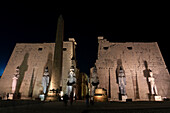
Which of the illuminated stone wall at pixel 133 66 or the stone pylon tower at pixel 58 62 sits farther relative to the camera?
the illuminated stone wall at pixel 133 66

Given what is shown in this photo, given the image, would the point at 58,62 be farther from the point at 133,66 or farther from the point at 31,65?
the point at 133,66

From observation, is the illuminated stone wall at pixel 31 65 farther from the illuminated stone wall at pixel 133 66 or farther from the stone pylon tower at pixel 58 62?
the stone pylon tower at pixel 58 62

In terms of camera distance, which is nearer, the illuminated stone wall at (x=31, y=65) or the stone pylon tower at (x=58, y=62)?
the stone pylon tower at (x=58, y=62)

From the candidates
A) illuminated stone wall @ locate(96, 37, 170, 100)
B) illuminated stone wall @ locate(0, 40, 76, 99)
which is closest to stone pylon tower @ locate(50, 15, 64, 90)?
illuminated stone wall @ locate(0, 40, 76, 99)

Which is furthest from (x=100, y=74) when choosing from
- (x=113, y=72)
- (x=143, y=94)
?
(x=143, y=94)

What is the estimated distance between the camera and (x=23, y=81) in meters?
16.7

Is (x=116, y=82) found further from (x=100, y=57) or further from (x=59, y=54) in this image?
(x=59, y=54)

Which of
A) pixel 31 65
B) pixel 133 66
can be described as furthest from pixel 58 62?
pixel 133 66

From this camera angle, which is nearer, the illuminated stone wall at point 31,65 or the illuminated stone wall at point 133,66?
the illuminated stone wall at point 133,66

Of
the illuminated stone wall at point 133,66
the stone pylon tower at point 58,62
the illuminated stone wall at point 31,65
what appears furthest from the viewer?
the illuminated stone wall at point 31,65

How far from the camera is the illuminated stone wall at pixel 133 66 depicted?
15297 millimetres

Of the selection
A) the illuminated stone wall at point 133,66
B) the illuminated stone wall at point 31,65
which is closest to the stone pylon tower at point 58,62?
the illuminated stone wall at point 31,65

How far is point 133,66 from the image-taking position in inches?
655

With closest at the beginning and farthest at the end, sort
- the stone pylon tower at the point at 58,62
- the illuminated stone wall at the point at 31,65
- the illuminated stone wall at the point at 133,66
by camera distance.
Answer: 1. the stone pylon tower at the point at 58,62
2. the illuminated stone wall at the point at 133,66
3. the illuminated stone wall at the point at 31,65
